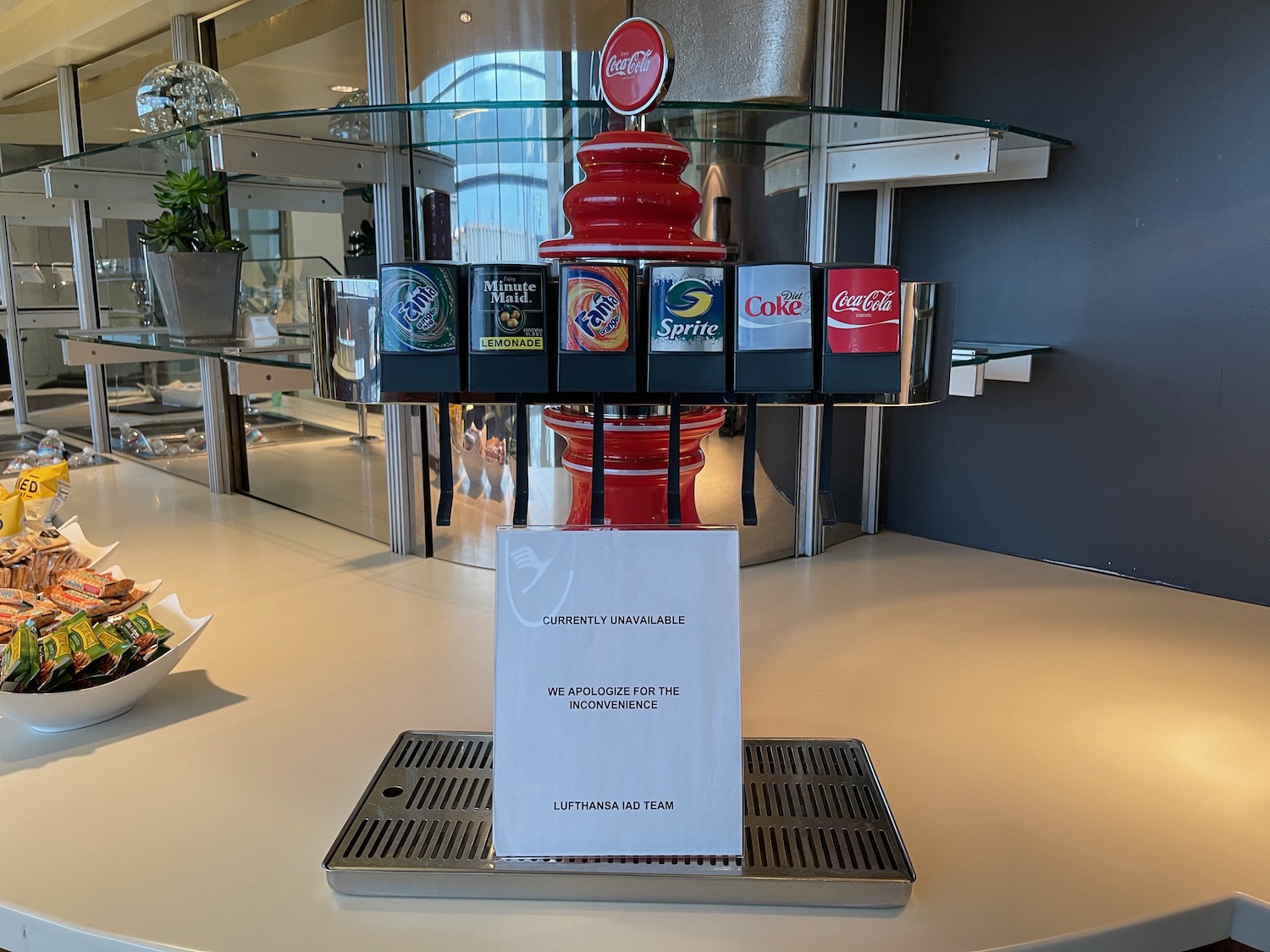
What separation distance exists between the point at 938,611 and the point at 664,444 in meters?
0.66

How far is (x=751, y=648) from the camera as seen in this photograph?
3.87 ft

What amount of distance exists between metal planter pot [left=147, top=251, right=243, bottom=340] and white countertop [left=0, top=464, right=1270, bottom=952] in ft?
1.32

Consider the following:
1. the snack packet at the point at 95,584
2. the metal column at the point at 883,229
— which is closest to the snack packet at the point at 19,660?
the snack packet at the point at 95,584

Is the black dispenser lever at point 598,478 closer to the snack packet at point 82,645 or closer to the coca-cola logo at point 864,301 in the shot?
the coca-cola logo at point 864,301

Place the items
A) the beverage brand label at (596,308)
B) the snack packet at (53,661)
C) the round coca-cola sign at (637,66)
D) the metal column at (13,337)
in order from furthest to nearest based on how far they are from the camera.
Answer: the metal column at (13,337), the snack packet at (53,661), the round coca-cola sign at (637,66), the beverage brand label at (596,308)

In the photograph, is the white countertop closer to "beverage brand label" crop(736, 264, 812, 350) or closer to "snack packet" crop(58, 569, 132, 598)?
"snack packet" crop(58, 569, 132, 598)

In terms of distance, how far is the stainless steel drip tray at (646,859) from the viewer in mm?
676

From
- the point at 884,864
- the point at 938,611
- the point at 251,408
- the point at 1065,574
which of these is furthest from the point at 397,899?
the point at 251,408

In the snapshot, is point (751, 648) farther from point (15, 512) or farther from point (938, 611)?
point (15, 512)

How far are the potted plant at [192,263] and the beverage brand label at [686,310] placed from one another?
1284mm

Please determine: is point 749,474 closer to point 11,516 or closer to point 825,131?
point 825,131

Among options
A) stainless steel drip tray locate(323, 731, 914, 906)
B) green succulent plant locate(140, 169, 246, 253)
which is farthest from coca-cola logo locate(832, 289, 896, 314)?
green succulent plant locate(140, 169, 246, 253)

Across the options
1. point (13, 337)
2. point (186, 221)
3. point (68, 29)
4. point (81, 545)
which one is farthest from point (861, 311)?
point (13, 337)

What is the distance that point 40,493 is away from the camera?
1448 mm
